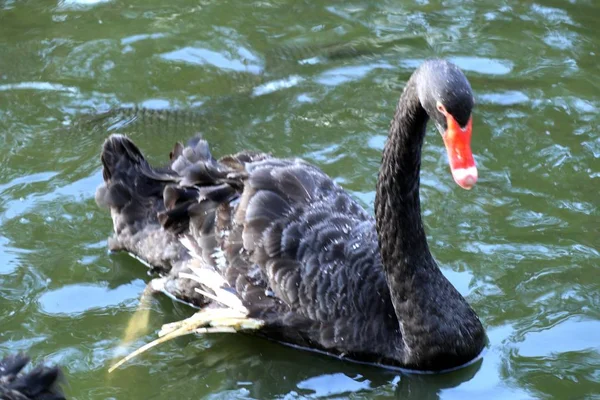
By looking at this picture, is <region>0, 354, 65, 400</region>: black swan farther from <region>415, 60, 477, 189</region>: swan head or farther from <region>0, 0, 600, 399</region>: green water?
<region>415, 60, 477, 189</region>: swan head

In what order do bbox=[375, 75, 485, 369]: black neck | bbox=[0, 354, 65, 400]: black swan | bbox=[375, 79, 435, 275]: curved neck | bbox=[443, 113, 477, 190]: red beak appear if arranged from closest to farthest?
bbox=[0, 354, 65, 400]: black swan → bbox=[443, 113, 477, 190]: red beak → bbox=[375, 79, 435, 275]: curved neck → bbox=[375, 75, 485, 369]: black neck

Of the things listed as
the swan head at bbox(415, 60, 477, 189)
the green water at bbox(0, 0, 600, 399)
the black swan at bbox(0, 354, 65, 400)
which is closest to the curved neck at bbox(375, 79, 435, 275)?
the swan head at bbox(415, 60, 477, 189)

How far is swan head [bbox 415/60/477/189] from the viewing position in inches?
164

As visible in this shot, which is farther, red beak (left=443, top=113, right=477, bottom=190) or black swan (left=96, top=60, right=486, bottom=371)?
black swan (left=96, top=60, right=486, bottom=371)

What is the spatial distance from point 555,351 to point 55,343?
2.46 meters

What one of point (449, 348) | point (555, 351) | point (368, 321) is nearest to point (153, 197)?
point (368, 321)

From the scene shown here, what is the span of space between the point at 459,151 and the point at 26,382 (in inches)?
72.7

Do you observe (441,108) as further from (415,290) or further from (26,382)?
(26,382)

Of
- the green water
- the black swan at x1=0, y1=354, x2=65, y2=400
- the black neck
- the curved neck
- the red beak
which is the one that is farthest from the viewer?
the green water

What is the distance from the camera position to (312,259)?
509cm

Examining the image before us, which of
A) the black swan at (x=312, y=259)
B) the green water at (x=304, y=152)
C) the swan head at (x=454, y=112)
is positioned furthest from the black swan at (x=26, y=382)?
the swan head at (x=454, y=112)

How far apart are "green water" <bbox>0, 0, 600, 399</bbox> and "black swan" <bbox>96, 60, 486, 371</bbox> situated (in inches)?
6.3

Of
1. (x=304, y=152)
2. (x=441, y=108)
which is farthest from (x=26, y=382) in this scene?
(x=304, y=152)

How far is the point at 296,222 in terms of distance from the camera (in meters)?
5.19
